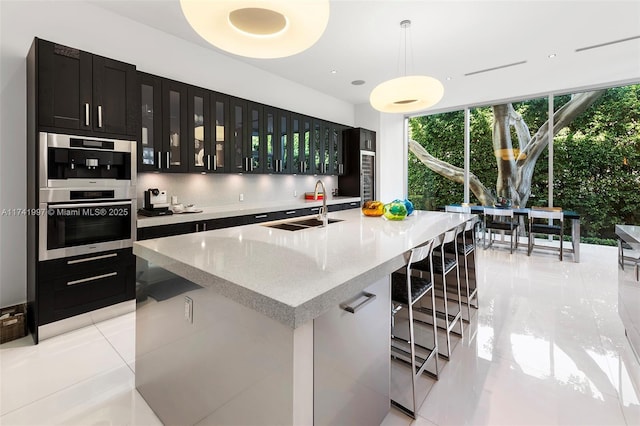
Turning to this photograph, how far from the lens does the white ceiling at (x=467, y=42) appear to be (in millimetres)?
3209

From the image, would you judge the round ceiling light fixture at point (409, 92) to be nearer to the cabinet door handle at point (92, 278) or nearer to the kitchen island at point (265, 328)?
the kitchen island at point (265, 328)

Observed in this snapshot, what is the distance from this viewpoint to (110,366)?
2.17m

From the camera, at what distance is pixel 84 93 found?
263cm

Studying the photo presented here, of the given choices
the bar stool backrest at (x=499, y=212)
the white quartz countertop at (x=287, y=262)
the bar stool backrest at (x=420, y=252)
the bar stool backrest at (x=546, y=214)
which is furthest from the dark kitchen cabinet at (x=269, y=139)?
the bar stool backrest at (x=546, y=214)

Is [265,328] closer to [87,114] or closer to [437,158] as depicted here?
[87,114]

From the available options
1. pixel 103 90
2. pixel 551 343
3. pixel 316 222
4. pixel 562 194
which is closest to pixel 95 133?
pixel 103 90

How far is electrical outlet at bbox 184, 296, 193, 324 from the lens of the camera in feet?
4.76

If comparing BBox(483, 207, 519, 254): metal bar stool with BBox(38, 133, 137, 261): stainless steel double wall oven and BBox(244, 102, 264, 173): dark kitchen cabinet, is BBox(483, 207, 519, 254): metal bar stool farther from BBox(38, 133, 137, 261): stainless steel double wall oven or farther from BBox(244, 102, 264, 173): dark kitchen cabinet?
BBox(38, 133, 137, 261): stainless steel double wall oven

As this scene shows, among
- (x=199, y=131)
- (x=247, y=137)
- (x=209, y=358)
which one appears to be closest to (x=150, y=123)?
(x=199, y=131)

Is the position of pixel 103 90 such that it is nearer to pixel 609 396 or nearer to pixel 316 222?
pixel 316 222

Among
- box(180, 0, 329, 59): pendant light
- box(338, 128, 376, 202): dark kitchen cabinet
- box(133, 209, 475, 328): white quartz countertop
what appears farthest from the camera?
box(338, 128, 376, 202): dark kitchen cabinet

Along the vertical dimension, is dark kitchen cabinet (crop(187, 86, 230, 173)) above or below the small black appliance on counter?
above

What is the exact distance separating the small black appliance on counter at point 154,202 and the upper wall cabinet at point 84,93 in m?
0.72

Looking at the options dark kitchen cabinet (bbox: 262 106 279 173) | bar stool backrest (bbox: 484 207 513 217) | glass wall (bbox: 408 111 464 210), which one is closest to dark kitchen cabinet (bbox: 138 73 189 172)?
dark kitchen cabinet (bbox: 262 106 279 173)
